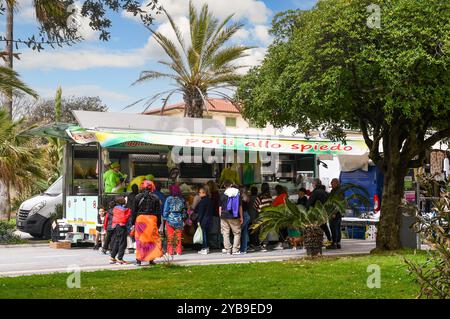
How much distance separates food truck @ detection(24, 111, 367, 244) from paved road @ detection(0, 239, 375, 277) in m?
1.30

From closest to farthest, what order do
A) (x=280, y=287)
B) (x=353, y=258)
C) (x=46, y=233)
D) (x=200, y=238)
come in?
(x=280, y=287), (x=353, y=258), (x=200, y=238), (x=46, y=233)

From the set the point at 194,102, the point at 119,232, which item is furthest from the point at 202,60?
the point at 119,232

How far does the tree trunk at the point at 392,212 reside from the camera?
634 inches

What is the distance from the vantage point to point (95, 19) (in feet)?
30.6

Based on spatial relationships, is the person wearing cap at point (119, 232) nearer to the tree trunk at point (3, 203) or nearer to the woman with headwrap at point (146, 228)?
the woman with headwrap at point (146, 228)

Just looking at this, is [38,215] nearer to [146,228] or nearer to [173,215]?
[173,215]

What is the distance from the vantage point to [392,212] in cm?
1612

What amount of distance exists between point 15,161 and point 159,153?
159 inches

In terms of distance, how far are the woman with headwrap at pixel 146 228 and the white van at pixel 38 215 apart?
25.6 ft

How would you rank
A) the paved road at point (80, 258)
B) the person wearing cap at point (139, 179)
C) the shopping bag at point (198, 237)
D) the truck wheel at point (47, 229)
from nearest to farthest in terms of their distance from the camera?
the paved road at point (80, 258)
the shopping bag at point (198, 237)
the person wearing cap at point (139, 179)
the truck wheel at point (47, 229)

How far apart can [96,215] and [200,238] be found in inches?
107

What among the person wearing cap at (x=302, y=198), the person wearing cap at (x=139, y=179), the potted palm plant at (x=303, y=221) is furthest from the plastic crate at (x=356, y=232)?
the person wearing cap at (x=139, y=179)
